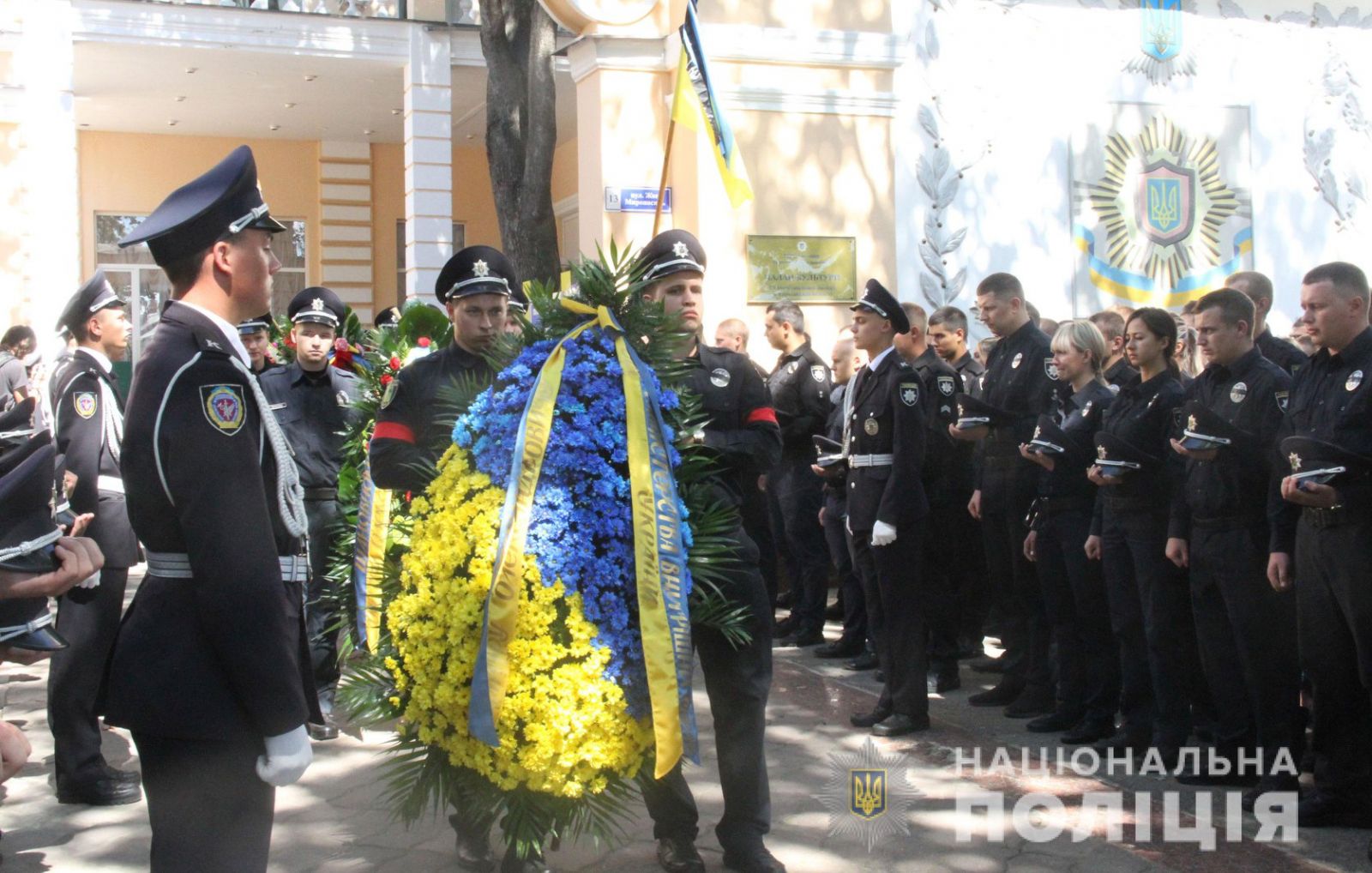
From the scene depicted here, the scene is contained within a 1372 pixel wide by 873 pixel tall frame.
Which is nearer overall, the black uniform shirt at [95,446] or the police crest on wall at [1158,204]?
the black uniform shirt at [95,446]

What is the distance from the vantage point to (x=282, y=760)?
279 cm

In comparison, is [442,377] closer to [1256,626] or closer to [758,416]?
[758,416]

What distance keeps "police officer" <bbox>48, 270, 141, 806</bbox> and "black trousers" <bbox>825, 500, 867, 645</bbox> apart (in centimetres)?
446

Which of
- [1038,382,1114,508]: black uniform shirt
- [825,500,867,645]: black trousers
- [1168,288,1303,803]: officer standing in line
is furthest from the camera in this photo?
[825,500,867,645]: black trousers

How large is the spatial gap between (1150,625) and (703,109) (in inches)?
158

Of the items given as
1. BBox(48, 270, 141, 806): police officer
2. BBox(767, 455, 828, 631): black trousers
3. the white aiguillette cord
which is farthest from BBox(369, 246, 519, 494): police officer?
BBox(767, 455, 828, 631): black trousers

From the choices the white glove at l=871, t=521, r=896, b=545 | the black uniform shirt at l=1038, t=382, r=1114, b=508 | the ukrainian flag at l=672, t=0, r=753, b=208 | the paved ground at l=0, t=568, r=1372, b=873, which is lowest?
the paved ground at l=0, t=568, r=1372, b=873

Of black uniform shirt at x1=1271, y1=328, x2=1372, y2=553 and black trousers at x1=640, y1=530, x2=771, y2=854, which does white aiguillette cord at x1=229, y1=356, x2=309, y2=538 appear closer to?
black trousers at x1=640, y1=530, x2=771, y2=854

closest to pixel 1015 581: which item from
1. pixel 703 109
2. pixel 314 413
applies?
pixel 703 109

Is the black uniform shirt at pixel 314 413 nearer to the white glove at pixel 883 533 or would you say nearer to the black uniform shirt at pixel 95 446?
the black uniform shirt at pixel 95 446

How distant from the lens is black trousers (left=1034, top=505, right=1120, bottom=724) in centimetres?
645

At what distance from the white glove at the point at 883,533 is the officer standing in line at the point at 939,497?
1.13m

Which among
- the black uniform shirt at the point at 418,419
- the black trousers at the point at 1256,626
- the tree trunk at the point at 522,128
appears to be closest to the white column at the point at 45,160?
the tree trunk at the point at 522,128

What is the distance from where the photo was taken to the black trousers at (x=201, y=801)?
2814mm
